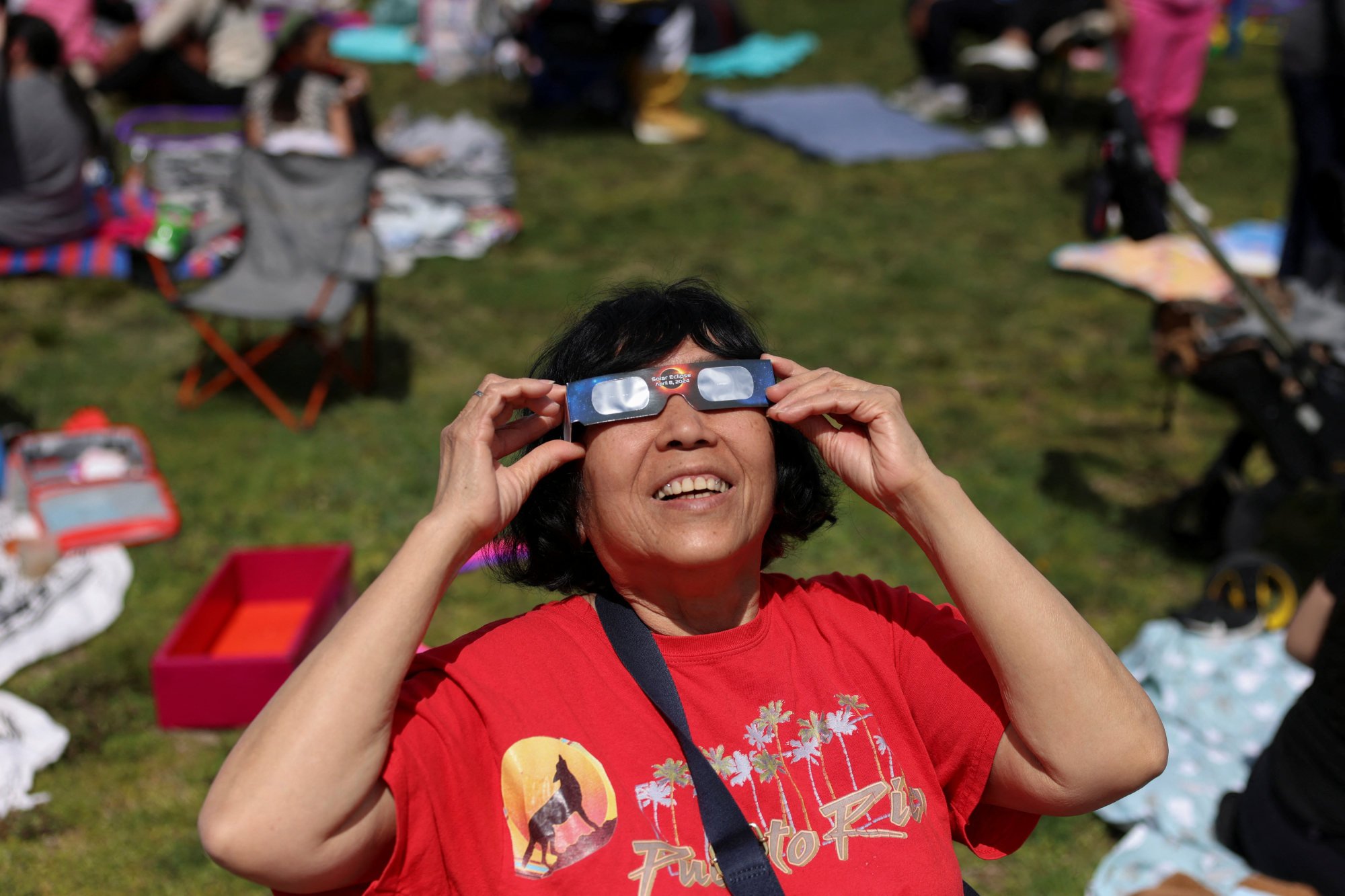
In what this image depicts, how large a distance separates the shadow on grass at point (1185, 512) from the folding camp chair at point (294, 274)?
342cm

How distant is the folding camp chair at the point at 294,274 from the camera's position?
5.89 meters

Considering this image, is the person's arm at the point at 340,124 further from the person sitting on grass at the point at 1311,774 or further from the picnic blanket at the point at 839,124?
the person sitting on grass at the point at 1311,774

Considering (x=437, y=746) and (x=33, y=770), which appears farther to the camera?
(x=33, y=770)

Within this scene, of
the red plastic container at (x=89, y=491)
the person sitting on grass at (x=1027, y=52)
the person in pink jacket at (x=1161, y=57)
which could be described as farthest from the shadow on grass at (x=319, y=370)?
the person sitting on grass at (x=1027, y=52)

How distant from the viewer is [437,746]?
1.84m

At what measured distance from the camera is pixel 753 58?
12.9m

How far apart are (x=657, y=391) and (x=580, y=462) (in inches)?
8.8

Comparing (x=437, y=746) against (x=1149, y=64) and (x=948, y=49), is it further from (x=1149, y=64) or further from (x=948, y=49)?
(x=948, y=49)

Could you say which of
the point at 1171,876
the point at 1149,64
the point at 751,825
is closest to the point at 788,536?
the point at 751,825

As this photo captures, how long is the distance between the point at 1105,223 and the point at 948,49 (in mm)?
7560

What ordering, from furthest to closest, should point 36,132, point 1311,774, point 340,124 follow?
1. point 340,124
2. point 36,132
3. point 1311,774

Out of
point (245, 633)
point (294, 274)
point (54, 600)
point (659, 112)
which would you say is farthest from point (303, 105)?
point (245, 633)

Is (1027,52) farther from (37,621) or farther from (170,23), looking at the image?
(37,621)

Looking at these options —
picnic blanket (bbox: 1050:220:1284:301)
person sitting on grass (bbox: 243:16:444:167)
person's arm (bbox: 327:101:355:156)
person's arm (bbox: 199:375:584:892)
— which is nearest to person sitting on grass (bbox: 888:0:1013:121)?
picnic blanket (bbox: 1050:220:1284:301)
